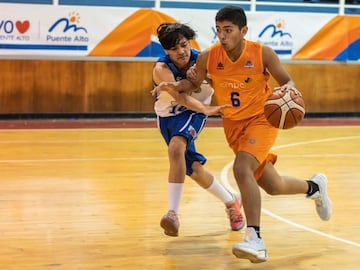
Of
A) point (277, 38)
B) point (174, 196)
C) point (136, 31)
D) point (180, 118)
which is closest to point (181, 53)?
point (180, 118)

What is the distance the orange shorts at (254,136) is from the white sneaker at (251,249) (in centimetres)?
49

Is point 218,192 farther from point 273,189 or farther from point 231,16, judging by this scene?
point 231,16

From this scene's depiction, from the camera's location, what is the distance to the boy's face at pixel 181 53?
4.87m

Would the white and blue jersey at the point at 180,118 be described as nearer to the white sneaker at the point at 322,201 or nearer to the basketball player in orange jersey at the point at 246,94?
the basketball player in orange jersey at the point at 246,94

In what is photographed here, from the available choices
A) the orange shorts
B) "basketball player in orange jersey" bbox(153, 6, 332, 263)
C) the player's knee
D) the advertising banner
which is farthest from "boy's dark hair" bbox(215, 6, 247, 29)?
the advertising banner

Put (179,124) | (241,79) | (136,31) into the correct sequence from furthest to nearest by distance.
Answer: (136,31)
(179,124)
(241,79)

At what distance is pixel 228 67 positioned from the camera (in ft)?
15.0

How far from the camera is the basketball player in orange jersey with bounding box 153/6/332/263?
430 centimetres

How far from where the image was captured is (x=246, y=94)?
4570mm

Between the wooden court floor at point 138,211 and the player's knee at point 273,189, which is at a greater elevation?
the player's knee at point 273,189

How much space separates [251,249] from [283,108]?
2.71 feet

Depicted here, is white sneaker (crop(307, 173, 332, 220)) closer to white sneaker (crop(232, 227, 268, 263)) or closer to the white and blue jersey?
Answer: the white and blue jersey

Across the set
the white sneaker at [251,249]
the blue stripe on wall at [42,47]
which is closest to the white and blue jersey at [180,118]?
the white sneaker at [251,249]

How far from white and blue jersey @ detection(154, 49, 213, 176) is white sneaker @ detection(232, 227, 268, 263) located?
103cm
